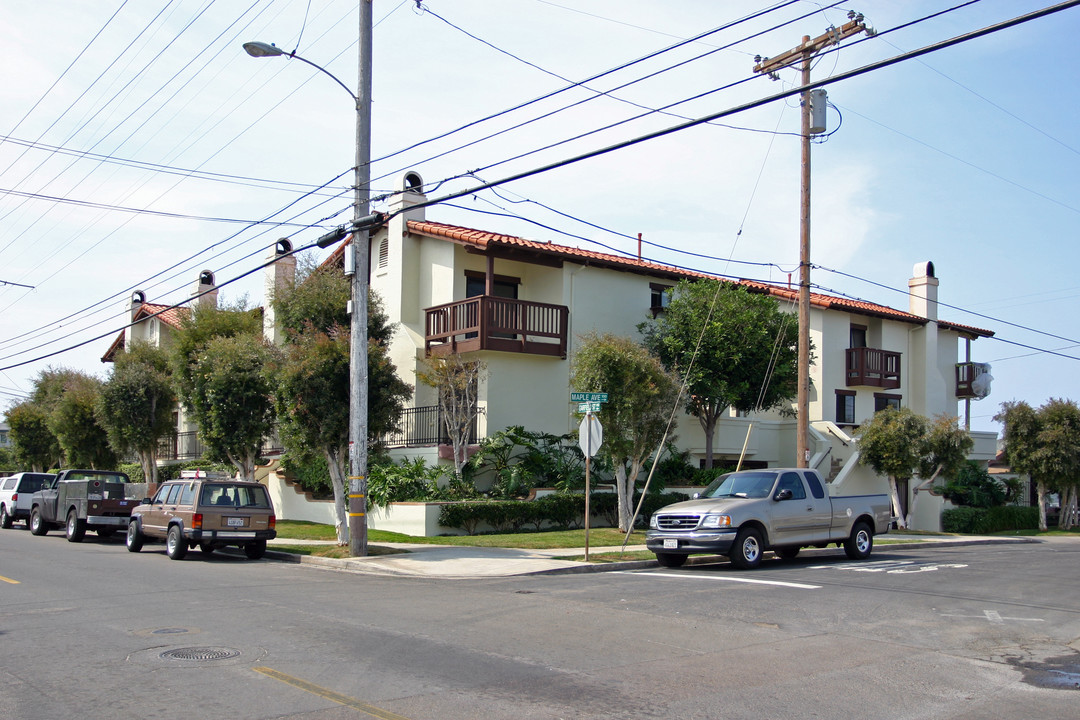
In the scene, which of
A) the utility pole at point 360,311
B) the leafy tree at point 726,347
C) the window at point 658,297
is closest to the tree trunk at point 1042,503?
the leafy tree at point 726,347

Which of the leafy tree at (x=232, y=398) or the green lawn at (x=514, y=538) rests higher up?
the leafy tree at (x=232, y=398)

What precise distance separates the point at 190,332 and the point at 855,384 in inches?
955

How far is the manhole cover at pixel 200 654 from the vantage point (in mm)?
8131

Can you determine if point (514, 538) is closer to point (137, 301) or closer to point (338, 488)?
point (338, 488)

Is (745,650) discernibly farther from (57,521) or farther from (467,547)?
(57,521)

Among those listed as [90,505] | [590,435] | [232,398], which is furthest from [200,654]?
[232,398]

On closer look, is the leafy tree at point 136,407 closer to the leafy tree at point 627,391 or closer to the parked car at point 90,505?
the parked car at point 90,505

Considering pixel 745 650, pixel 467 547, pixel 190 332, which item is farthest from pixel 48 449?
pixel 745 650

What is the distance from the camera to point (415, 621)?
10.3m

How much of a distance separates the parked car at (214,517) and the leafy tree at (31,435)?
88.4ft

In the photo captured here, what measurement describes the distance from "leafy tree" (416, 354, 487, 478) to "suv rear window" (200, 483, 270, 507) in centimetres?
593

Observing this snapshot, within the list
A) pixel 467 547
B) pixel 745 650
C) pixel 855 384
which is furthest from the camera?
pixel 855 384

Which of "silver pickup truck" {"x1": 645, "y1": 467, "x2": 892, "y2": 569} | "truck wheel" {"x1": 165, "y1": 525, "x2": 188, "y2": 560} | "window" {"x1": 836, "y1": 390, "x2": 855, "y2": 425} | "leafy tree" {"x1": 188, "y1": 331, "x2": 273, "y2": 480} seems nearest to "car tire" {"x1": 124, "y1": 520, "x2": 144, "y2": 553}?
"truck wheel" {"x1": 165, "y1": 525, "x2": 188, "y2": 560}

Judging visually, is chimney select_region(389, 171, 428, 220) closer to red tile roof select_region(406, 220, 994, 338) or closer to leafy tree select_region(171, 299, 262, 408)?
red tile roof select_region(406, 220, 994, 338)
